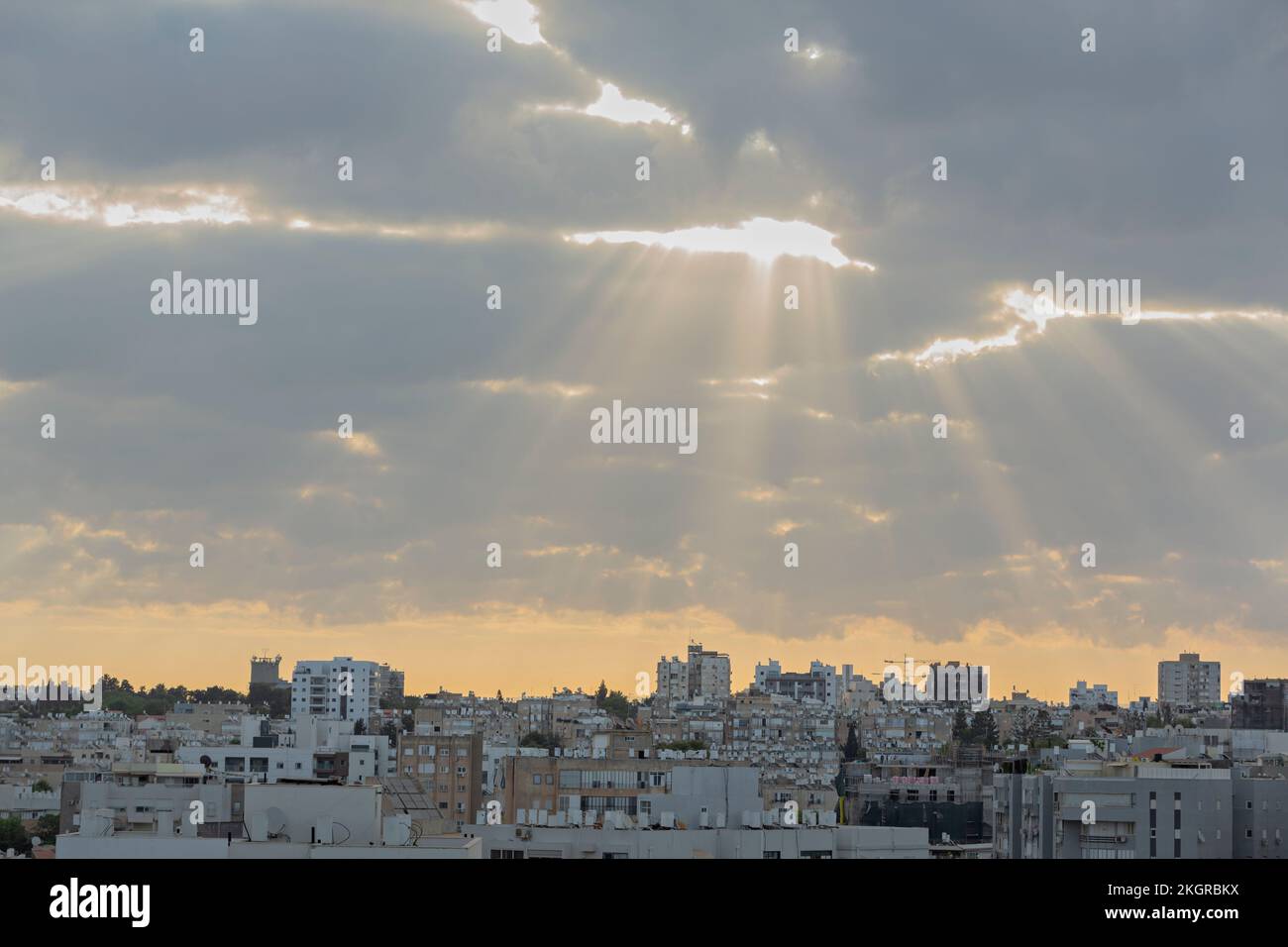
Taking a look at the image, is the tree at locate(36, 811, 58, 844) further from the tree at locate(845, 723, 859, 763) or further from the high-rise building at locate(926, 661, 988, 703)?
the high-rise building at locate(926, 661, 988, 703)

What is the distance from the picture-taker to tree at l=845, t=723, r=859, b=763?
131575mm

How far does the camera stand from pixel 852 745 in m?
137

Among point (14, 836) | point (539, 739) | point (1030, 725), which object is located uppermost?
point (1030, 725)

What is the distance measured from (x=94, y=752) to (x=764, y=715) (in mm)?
63957

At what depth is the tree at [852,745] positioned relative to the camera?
5180 inches

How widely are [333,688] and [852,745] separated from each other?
59664 millimetres

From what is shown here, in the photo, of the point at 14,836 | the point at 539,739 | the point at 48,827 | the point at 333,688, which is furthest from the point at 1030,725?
the point at 14,836

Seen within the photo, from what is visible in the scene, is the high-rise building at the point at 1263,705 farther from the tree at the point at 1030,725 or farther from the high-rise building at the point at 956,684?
the high-rise building at the point at 956,684

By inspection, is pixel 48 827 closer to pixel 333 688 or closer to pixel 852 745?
pixel 852 745

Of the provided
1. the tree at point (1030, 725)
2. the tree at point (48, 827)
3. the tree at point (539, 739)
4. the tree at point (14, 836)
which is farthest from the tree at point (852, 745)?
the tree at point (14, 836)

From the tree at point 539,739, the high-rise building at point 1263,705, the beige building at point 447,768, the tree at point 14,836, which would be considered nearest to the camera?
the tree at point 14,836

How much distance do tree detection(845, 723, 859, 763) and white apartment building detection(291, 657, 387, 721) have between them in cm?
5272

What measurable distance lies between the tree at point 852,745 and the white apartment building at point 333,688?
5272 cm
